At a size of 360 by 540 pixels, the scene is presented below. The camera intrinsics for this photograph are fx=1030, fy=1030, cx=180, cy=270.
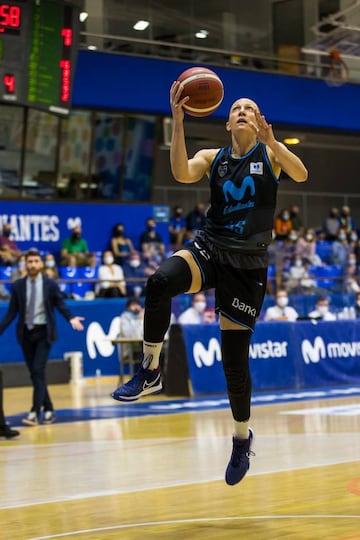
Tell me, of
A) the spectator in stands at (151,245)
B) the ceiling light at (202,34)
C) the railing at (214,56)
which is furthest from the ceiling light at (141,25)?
the spectator in stands at (151,245)

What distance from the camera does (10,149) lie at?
26.8 m

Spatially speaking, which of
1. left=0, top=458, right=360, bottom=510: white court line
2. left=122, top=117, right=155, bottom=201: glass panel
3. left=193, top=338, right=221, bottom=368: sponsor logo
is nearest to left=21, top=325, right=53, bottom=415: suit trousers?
left=193, top=338, right=221, bottom=368: sponsor logo

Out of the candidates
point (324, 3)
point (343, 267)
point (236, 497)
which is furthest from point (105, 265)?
point (236, 497)

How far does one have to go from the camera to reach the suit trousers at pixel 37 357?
13.3 metres

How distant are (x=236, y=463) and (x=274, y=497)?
21.7 inches

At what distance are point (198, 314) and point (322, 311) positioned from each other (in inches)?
107

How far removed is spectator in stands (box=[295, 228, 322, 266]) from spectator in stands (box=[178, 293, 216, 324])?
7861 mm

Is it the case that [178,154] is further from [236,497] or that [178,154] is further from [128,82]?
[128,82]

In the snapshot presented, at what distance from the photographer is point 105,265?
23344mm

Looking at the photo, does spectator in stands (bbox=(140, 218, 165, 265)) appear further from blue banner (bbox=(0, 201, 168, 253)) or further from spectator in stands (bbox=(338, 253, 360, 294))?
spectator in stands (bbox=(338, 253, 360, 294))

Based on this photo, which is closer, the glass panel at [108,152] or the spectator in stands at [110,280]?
the spectator in stands at [110,280]

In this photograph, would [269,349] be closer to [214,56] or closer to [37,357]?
[37,357]

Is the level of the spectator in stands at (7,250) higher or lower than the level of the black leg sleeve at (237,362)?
higher

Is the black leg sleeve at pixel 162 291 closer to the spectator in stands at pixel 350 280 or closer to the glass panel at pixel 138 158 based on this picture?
the spectator in stands at pixel 350 280
